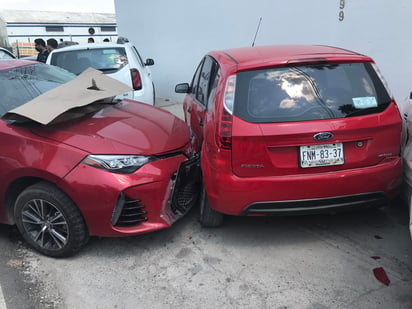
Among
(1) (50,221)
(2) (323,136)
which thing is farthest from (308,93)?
(1) (50,221)

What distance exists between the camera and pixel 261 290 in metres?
2.76

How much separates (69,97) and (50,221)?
1.13m

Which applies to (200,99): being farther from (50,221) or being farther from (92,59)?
(92,59)

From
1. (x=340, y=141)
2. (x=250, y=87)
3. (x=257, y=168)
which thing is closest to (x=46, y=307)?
(x=257, y=168)

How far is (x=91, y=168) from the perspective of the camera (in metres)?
2.99

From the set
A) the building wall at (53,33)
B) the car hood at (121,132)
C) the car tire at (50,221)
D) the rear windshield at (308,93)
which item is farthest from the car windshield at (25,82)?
the building wall at (53,33)

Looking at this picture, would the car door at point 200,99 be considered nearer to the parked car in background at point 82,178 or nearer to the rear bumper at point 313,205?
the parked car in background at point 82,178

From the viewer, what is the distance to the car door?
394cm

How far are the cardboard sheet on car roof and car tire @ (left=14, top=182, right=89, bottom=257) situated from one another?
58 cm

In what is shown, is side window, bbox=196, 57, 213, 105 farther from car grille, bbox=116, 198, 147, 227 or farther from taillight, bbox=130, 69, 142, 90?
taillight, bbox=130, 69, 142, 90

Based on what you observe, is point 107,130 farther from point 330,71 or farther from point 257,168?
point 330,71

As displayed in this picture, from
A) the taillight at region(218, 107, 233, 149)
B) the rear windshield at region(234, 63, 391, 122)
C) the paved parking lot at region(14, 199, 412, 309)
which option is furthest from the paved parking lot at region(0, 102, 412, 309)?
the rear windshield at region(234, 63, 391, 122)

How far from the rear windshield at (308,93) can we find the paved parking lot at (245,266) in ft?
3.76

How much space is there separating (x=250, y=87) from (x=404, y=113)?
1497 millimetres
